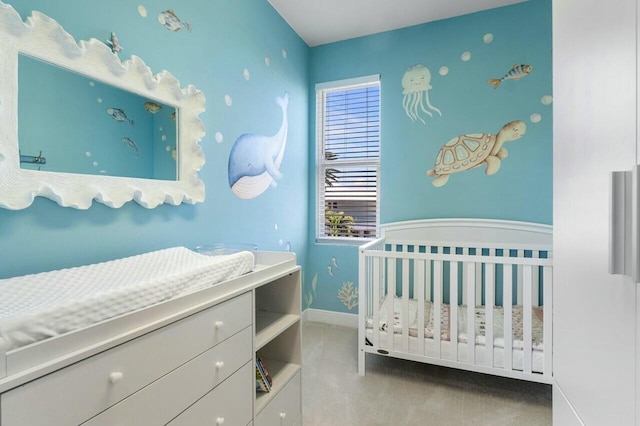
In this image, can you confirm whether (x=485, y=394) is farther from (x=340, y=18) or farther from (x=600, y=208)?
(x=340, y=18)

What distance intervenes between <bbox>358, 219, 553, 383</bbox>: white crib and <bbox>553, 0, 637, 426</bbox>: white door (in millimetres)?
1120

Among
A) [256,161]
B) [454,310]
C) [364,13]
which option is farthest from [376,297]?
[364,13]

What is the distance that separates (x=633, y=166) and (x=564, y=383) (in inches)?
22.1

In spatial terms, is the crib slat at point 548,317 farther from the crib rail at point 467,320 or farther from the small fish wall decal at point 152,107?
the small fish wall decal at point 152,107

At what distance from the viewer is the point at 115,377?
0.73m

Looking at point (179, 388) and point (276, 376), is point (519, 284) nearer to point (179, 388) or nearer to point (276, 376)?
point (276, 376)

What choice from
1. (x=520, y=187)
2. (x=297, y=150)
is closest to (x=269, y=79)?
(x=297, y=150)

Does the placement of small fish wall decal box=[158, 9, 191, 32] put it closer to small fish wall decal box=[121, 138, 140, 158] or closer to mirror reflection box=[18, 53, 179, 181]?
mirror reflection box=[18, 53, 179, 181]

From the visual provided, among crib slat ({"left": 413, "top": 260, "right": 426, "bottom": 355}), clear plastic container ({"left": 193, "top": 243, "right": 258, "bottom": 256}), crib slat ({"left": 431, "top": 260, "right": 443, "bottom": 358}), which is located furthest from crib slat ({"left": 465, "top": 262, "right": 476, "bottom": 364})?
clear plastic container ({"left": 193, "top": 243, "right": 258, "bottom": 256})

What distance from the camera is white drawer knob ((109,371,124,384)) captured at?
0.73 meters

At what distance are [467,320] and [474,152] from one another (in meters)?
1.39

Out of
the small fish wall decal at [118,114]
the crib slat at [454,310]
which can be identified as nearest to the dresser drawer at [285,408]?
the crib slat at [454,310]

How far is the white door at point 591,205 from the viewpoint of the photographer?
1.66ft

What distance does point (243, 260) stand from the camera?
1267 millimetres
